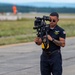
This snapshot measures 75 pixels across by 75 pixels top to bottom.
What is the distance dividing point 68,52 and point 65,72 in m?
5.77

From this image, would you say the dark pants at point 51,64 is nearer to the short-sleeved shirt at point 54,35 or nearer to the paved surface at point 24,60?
the short-sleeved shirt at point 54,35

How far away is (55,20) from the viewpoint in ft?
24.6

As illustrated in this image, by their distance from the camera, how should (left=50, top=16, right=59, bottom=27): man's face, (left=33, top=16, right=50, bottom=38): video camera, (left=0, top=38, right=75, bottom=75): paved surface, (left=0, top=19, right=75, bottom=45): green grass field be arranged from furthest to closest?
(left=0, top=19, right=75, bottom=45): green grass field, (left=0, top=38, right=75, bottom=75): paved surface, (left=50, top=16, right=59, bottom=27): man's face, (left=33, top=16, right=50, bottom=38): video camera

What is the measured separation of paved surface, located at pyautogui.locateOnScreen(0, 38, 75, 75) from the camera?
11.9m

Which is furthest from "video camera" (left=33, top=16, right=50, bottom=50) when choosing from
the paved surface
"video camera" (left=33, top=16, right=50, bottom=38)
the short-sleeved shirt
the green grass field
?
the green grass field

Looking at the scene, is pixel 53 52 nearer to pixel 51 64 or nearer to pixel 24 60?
pixel 51 64

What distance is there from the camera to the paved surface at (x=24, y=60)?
1188cm

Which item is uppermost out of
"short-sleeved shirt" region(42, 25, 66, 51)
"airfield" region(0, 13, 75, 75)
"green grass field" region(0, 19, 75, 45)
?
"short-sleeved shirt" region(42, 25, 66, 51)

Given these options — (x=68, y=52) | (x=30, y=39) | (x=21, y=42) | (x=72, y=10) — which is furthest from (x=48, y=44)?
(x=72, y=10)

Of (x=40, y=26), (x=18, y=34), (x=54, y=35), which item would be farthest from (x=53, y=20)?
(x=18, y=34)

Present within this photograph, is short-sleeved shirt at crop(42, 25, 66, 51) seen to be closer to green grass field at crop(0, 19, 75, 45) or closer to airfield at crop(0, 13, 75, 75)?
airfield at crop(0, 13, 75, 75)

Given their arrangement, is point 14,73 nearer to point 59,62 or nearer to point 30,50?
point 59,62

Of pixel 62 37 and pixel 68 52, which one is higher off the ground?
pixel 62 37

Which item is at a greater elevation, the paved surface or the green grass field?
the paved surface
